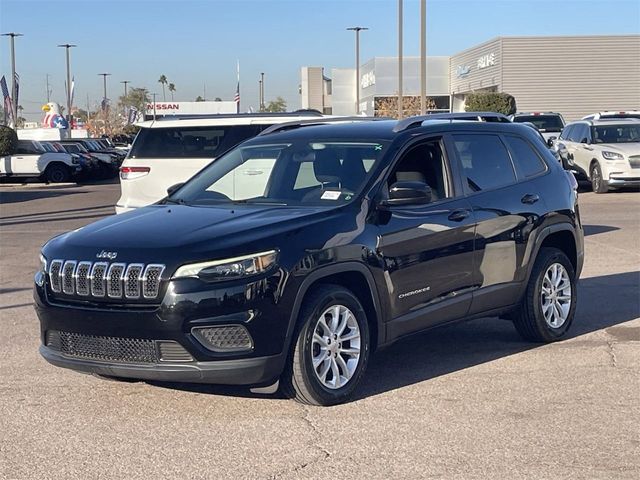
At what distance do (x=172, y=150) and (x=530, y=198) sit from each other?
5.95m

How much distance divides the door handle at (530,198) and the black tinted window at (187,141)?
5.49 metres

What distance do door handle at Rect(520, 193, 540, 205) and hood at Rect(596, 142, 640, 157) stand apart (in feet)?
52.4

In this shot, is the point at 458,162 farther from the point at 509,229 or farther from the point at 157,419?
the point at 157,419

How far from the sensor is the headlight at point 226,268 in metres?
5.48

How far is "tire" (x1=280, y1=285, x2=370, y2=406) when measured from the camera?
576cm

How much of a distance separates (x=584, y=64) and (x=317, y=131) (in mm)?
47147

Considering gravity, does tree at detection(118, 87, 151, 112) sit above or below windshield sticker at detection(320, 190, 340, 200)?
above

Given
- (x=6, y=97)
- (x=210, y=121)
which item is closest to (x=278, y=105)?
(x=6, y=97)

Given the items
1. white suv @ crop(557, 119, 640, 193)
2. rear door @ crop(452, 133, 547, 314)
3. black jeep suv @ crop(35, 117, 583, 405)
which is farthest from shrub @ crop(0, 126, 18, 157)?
rear door @ crop(452, 133, 547, 314)

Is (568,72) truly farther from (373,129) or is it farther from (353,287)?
(353,287)

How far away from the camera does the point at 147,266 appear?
5.53m

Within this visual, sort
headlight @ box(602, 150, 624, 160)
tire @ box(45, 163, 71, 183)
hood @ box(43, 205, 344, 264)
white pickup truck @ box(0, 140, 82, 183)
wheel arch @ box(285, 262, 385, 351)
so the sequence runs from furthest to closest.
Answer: tire @ box(45, 163, 71, 183) → white pickup truck @ box(0, 140, 82, 183) → headlight @ box(602, 150, 624, 160) → wheel arch @ box(285, 262, 385, 351) → hood @ box(43, 205, 344, 264)

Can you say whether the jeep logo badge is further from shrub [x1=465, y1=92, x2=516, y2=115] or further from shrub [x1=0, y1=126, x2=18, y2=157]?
shrub [x1=465, y1=92, x2=516, y2=115]

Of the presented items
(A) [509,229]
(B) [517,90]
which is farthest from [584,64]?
(A) [509,229]
